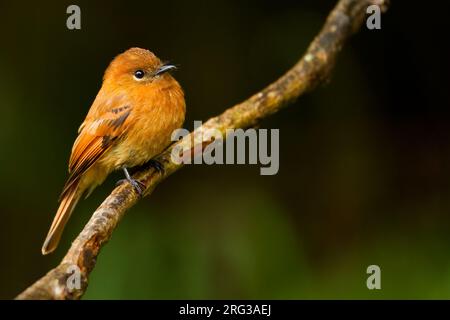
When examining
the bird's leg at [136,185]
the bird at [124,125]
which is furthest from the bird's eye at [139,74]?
the bird's leg at [136,185]

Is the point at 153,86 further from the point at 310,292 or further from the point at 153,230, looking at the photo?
the point at 310,292

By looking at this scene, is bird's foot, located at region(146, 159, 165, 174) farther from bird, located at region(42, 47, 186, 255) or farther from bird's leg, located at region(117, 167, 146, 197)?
bird's leg, located at region(117, 167, 146, 197)

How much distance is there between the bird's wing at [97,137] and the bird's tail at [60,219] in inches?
3.8

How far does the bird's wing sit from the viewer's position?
3.85 metres

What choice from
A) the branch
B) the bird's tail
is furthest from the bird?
the branch

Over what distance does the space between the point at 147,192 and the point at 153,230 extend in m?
1.35

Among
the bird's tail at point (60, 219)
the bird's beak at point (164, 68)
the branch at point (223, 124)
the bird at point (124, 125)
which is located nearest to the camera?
the branch at point (223, 124)

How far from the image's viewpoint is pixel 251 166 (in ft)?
18.7

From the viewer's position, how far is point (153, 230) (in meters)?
4.95

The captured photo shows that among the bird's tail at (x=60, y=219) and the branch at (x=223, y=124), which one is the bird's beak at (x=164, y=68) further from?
the bird's tail at (x=60, y=219)

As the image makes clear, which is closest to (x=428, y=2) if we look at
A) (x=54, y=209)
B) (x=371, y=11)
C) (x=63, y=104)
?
(x=371, y=11)

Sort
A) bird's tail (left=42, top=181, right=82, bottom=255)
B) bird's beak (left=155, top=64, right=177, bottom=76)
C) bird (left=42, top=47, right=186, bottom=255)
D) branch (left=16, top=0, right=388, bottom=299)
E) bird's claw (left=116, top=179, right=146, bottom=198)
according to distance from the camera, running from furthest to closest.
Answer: bird's beak (left=155, top=64, right=177, bottom=76) < bird (left=42, top=47, right=186, bottom=255) < bird's tail (left=42, top=181, right=82, bottom=255) < bird's claw (left=116, top=179, right=146, bottom=198) < branch (left=16, top=0, right=388, bottom=299)

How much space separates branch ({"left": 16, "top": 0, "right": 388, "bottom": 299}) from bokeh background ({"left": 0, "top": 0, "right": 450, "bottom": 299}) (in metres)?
0.95

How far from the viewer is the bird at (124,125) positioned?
153 inches
